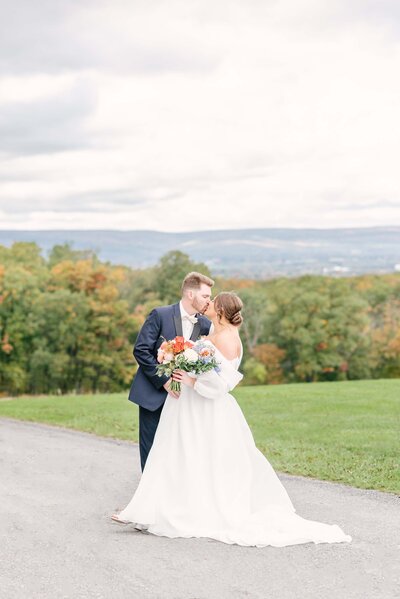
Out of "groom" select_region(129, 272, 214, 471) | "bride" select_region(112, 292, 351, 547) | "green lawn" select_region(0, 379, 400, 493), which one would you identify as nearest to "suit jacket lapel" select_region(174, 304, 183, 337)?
"groom" select_region(129, 272, 214, 471)

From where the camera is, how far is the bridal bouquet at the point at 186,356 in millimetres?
7633

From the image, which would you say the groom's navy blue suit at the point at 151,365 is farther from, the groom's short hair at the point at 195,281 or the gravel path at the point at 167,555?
the gravel path at the point at 167,555

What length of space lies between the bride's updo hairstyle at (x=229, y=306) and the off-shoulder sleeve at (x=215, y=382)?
1.54 feet

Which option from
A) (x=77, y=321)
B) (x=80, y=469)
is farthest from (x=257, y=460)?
(x=77, y=321)

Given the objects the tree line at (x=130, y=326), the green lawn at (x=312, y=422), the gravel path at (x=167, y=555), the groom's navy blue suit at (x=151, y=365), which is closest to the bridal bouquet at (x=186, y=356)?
the groom's navy blue suit at (x=151, y=365)

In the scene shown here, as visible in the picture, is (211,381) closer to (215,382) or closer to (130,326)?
(215,382)

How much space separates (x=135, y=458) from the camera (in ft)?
40.1

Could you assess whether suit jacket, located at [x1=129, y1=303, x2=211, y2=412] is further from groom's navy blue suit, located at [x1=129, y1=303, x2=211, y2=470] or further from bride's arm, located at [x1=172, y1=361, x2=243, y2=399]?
bride's arm, located at [x1=172, y1=361, x2=243, y2=399]

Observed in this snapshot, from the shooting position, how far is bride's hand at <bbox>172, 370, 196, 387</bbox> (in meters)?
7.83

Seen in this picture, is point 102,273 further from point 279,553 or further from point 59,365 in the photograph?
point 279,553

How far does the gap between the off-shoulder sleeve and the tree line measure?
4411 cm

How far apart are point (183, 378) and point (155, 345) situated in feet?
2.19

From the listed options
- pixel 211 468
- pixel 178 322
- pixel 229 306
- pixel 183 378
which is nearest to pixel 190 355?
pixel 183 378

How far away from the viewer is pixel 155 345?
8.35 metres
